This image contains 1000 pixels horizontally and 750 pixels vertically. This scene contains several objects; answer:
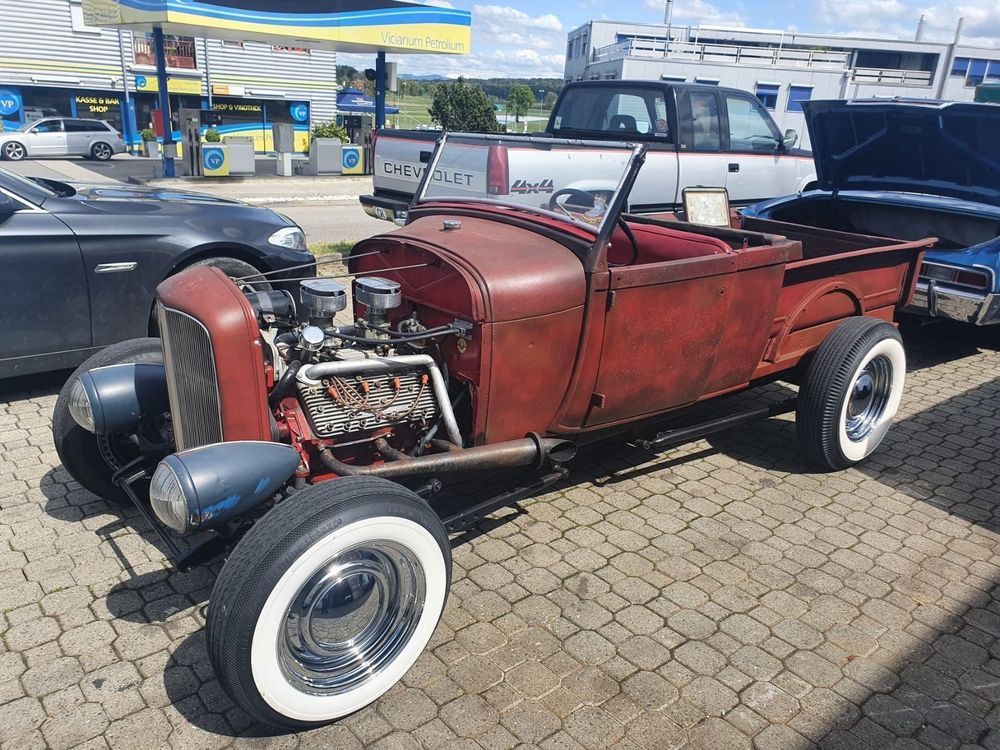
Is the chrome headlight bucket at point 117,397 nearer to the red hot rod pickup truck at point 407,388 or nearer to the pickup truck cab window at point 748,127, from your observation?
the red hot rod pickup truck at point 407,388

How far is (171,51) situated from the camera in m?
28.4

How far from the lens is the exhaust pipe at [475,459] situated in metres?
2.83

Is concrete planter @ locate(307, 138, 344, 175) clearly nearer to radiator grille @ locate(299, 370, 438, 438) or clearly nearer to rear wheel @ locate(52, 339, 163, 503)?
rear wheel @ locate(52, 339, 163, 503)

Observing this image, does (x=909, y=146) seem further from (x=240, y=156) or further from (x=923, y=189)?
(x=240, y=156)

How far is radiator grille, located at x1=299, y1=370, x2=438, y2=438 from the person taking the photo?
2938 mm

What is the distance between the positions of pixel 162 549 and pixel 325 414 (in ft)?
3.67

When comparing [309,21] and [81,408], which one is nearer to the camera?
[81,408]

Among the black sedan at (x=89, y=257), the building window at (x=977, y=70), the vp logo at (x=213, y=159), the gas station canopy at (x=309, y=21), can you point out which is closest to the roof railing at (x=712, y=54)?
the gas station canopy at (x=309, y=21)

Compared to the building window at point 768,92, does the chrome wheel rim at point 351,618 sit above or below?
below

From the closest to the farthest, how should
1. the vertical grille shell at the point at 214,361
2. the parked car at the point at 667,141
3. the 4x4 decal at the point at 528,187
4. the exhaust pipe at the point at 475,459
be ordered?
the vertical grille shell at the point at 214,361 → the exhaust pipe at the point at 475,459 → the 4x4 decal at the point at 528,187 → the parked car at the point at 667,141

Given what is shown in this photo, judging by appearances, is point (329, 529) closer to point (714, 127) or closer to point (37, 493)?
point (37, 493)

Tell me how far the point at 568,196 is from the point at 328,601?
2119 mm

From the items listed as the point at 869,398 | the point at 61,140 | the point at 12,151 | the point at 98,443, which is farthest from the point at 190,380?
the point at 61,140

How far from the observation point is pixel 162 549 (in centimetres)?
336
